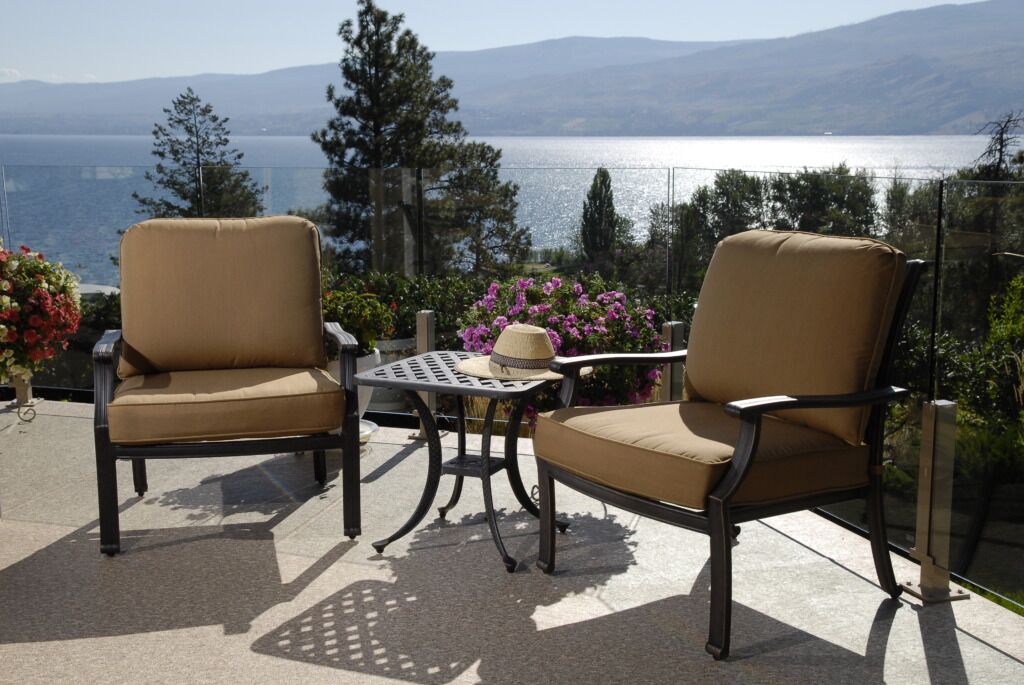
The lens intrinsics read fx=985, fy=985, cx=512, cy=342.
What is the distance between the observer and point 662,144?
274 feet

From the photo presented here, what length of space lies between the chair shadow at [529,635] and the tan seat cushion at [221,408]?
0.51 meters

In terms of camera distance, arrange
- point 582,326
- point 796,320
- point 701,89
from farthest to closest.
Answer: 1. point 701,89
2. point 582,326
3. point 796,320

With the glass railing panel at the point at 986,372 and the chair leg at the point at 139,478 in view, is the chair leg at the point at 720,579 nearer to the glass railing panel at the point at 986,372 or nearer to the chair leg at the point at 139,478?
the glass railing panel at the point at 986,372

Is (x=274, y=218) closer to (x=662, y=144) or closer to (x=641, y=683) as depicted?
(x=641, y=683)

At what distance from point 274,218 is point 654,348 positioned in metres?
1.63

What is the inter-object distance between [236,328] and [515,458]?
105 cm

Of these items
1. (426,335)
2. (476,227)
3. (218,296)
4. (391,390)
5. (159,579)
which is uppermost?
(476,227)

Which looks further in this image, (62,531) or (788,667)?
(62,531)

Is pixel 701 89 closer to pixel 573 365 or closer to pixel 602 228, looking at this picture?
pixel 602 228

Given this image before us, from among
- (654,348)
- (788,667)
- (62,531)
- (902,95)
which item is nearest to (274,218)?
(62,531)

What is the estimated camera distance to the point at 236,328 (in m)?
3.31

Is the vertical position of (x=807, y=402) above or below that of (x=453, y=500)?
above

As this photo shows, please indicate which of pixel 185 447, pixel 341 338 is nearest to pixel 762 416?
pixel 341 338

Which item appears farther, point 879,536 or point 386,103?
point 386,103
